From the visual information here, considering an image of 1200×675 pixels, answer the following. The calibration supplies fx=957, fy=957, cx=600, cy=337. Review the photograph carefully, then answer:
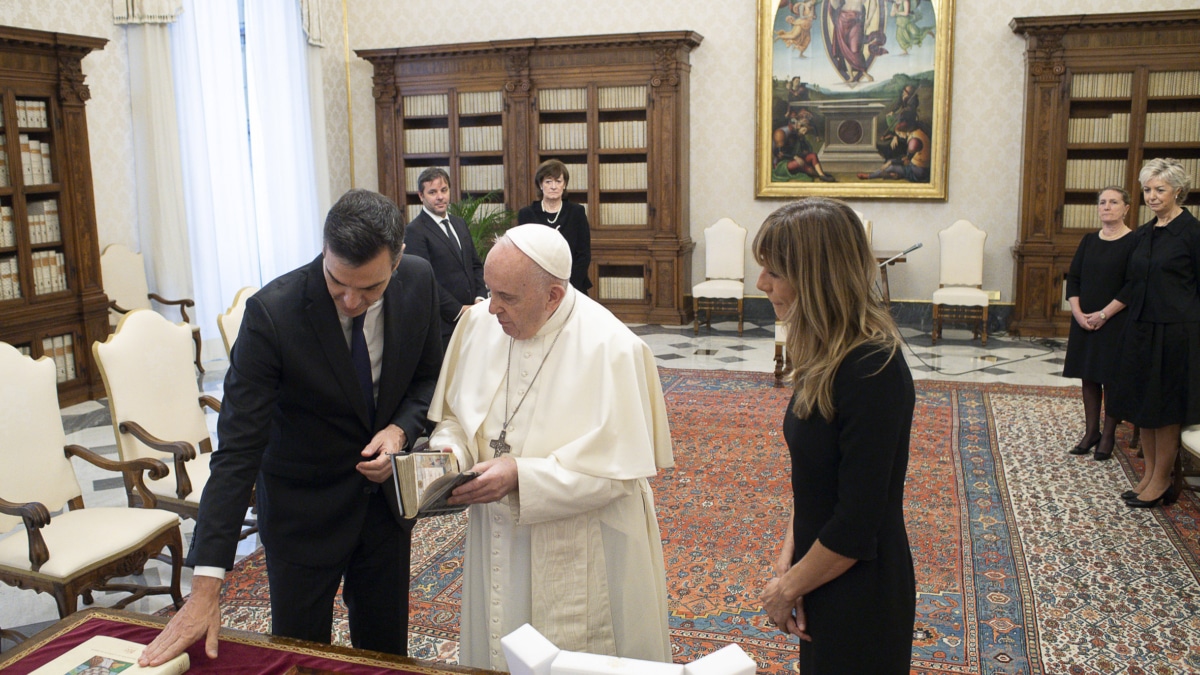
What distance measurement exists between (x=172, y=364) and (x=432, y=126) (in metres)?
8.10

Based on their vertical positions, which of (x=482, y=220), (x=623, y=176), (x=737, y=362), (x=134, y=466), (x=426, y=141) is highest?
(x=426, y=141)

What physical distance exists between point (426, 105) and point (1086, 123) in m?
7.52

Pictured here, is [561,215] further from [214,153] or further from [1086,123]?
[1086,123]

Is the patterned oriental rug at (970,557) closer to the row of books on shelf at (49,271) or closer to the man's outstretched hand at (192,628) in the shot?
the man's outstretched hand at (192,628)

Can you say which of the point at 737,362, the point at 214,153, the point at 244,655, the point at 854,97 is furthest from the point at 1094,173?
the point at 244,655

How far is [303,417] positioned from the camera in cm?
242

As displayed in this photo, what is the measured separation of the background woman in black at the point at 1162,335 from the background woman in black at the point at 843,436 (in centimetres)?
382

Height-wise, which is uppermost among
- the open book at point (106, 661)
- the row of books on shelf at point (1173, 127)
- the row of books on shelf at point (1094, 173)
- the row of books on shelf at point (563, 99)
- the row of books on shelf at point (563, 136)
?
the row of books on shelf at point (563, 99)

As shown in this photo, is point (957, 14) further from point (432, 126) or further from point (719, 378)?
point (432, 126)

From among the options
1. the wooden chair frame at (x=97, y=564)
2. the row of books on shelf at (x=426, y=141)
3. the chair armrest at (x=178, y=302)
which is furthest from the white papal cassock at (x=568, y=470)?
the row of books on shelf at (x=426, y=141)

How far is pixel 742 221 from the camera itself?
1160 centimetres

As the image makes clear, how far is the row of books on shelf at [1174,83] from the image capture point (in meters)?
9.67

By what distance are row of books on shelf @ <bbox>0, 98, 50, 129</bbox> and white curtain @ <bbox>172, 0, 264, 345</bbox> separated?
162 centimetres

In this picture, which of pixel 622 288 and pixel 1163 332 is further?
pixel 622 288
